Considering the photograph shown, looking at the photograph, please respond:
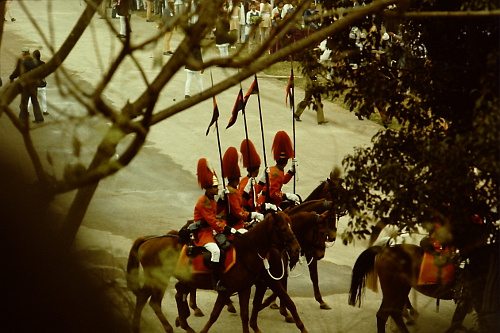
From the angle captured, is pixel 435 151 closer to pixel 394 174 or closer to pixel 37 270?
pixel 394 174

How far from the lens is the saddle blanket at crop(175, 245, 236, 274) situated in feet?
30.4

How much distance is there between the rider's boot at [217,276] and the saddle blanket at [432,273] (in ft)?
7.69

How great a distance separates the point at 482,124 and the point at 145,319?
5365mm

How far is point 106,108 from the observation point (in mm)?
3154

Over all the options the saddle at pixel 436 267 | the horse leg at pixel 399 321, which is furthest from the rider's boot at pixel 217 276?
the saddle at pixel 436 267

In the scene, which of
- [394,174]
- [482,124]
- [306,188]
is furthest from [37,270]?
[306,188]

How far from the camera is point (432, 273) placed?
8.97 m

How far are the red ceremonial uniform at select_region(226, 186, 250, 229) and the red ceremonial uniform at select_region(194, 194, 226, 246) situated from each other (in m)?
0.35

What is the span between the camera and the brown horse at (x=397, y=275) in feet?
30.0

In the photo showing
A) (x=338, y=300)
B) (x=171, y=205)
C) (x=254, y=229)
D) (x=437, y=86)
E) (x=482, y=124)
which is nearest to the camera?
(x=482, y=124)

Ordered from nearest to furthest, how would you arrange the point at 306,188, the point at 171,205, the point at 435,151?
the point at 435,151
the point at 171,205
the point at 306,188

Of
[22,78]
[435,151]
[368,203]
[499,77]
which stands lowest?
[368,203]

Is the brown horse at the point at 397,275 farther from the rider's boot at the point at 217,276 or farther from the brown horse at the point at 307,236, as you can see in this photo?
the rider's boot at the point at 217,276

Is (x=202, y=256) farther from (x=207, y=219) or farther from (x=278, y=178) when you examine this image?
(x=278, y=178)
